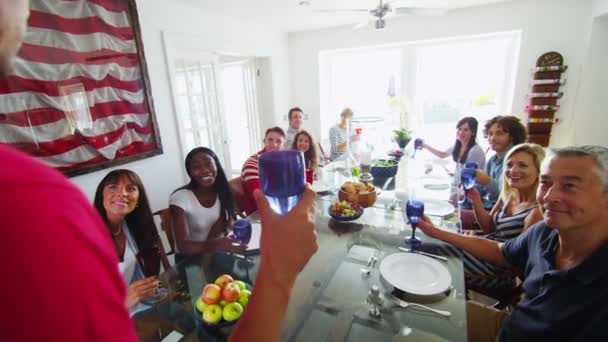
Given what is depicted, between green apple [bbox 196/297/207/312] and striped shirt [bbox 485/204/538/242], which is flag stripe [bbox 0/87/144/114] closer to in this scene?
green apple [bbox 196/297/207/312]

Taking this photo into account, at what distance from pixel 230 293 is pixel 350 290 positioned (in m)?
0.45

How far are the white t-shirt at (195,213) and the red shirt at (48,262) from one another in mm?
1565

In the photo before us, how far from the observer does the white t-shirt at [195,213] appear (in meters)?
1.69

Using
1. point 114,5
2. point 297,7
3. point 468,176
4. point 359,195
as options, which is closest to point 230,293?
point 359,195

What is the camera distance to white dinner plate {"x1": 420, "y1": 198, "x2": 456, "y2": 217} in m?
1.63

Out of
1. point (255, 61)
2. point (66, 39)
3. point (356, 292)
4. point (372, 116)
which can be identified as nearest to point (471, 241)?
point (356, 292)

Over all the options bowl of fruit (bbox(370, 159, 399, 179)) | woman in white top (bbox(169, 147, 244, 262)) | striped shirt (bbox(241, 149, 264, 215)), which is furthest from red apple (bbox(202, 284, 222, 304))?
bowl of fruit (bbox(370, 159, 399, 179))

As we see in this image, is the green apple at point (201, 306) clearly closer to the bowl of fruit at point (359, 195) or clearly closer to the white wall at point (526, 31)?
the bowl of fruit at point (359, 195)

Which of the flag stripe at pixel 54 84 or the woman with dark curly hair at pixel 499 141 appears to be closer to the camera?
the flag stripe at pixel 54 84

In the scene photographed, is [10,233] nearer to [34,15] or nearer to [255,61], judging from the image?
[34,15]

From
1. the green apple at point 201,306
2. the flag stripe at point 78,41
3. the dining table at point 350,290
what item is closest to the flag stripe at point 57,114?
the flag stripe at point 78,41

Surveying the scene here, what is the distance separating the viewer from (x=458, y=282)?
1102 millimetres

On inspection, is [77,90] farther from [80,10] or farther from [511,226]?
[511,226]

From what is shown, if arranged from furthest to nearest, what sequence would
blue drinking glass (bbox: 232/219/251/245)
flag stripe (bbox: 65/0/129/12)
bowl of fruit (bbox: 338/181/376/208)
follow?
1. flag stripe (bbox: 65/0/129/12)
2. bowl of fruit (bbox: 338/181/376/208)
3. blue drinking glass (bbox: 232/219/251/245)
